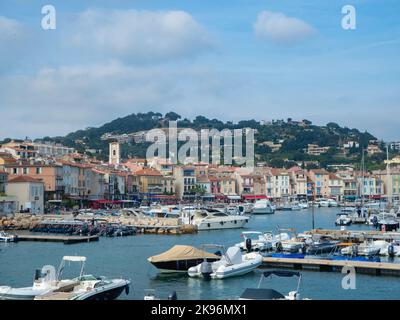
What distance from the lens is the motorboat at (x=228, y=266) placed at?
1314 centimetres

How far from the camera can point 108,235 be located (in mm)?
24047

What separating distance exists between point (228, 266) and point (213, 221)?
46.8 feet

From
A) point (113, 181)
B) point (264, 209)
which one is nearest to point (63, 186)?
point (113, 181)

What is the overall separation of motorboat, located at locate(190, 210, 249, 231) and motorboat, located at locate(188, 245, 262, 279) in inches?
508

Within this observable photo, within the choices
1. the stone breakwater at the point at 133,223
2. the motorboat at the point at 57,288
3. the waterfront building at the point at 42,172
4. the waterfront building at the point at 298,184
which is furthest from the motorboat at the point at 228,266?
the waterfront building at the point at 298,184

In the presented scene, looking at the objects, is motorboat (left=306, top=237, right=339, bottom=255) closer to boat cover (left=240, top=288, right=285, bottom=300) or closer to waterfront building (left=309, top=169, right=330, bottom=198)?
boat cover (left=240, top=288, right=285, bottom=300)

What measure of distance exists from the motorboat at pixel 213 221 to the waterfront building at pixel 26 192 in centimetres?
983

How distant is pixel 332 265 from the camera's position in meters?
14.1

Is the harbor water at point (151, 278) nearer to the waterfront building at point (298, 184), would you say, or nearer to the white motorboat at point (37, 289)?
the white motorboat at point (37, 289)

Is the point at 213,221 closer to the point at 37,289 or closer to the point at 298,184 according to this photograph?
the point at 37,289

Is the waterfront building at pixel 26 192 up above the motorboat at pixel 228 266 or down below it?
above
